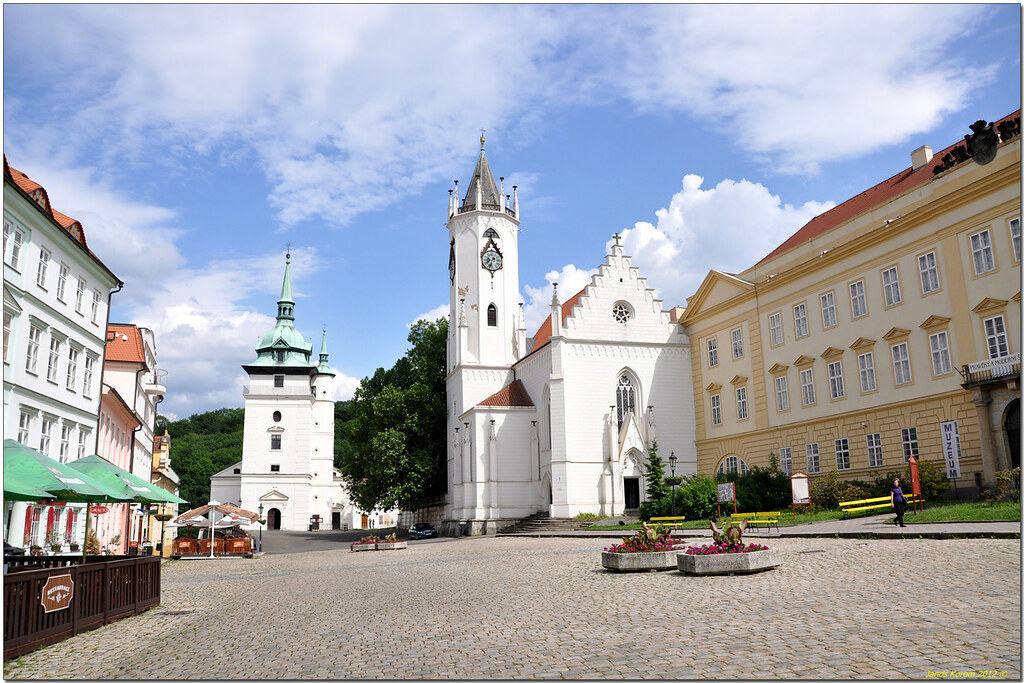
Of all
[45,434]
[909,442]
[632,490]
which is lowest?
[632,490]

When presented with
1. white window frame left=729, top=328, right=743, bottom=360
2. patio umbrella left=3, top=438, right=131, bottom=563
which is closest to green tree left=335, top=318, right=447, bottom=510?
white window frame left=729, top=328, right=743, bottom=360

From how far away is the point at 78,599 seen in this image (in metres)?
12.3

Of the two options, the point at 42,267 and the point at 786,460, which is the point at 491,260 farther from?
the point at 42,267

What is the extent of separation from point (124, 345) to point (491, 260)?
23.6 metres

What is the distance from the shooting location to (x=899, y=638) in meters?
8.51

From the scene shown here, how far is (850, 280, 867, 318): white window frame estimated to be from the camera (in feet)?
114

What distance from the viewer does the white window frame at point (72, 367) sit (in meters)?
28.3

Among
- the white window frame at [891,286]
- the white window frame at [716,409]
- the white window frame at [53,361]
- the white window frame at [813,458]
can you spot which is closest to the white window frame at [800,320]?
the white window frame at [891,286]

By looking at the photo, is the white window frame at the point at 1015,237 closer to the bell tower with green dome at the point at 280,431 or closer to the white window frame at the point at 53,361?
the white window frame at the point at 53,361

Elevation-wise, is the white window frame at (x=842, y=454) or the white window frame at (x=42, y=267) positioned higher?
the white window frame at (x=42, y=267)

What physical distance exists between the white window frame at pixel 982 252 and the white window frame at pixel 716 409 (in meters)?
17.7

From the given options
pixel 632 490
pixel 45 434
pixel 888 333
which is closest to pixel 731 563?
pixel 888 333

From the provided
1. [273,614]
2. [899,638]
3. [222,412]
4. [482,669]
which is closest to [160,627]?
[273,614]

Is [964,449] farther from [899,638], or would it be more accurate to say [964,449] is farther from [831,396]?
[899,638]
